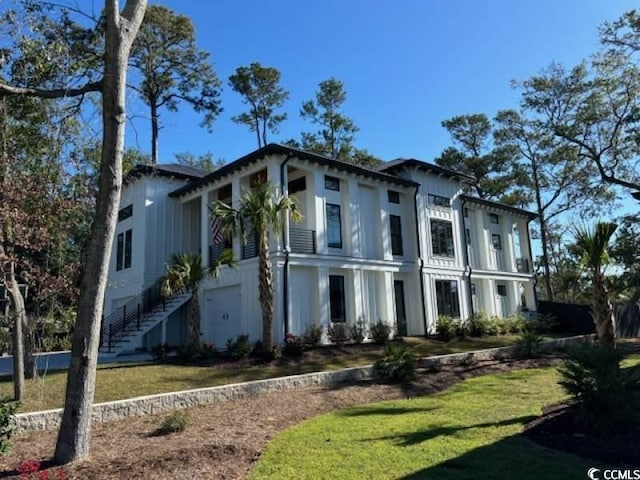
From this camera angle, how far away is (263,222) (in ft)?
45.7

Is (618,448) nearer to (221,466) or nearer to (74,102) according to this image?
(221,466)

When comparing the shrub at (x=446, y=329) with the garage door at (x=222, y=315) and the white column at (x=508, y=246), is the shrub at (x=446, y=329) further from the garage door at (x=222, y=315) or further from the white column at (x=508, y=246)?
the white column at (x=508, y=246)

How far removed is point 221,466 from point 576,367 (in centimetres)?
486

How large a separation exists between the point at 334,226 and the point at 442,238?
21.3ft

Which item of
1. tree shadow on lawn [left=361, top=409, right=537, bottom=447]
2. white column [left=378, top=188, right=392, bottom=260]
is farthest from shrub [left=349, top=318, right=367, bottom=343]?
tree shadow on lawn [left=361, top=409, right=537, bottom=447]

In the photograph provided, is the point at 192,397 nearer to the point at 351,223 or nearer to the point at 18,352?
the point at 18,352

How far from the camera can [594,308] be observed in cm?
860

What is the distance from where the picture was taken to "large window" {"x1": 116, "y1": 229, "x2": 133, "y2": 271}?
2181 centimetres

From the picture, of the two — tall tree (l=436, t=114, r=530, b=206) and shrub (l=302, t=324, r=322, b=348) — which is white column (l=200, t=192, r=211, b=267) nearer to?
shrub (l=302, t=324, r=322, b=348)

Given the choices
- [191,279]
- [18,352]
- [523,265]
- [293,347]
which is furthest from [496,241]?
[18,352]

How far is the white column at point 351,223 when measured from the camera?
18.5 metres

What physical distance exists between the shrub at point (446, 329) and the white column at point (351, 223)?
4.39 metres

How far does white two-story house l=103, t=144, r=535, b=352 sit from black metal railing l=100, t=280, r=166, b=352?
84 millimetres

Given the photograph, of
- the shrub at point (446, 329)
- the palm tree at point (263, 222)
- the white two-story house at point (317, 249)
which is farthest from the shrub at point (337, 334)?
the shrub at point (446, 329)
